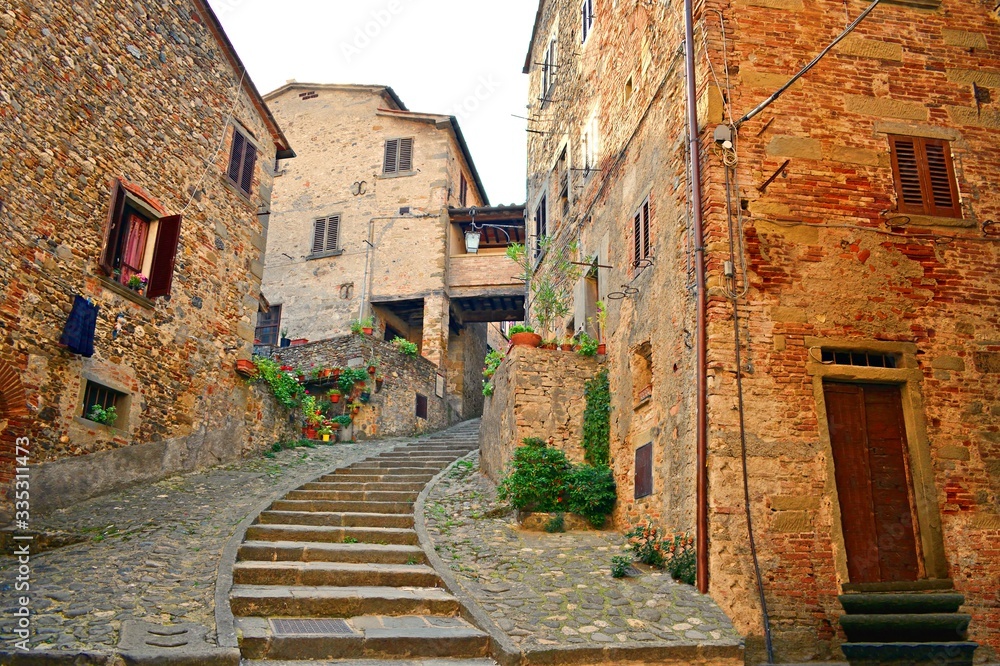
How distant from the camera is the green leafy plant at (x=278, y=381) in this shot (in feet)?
45.1

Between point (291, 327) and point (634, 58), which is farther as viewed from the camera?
point (291, 327)

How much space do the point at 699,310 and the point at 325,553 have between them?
4.73m

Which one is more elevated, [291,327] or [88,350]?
[291,327]

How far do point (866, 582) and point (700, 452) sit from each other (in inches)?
76.8

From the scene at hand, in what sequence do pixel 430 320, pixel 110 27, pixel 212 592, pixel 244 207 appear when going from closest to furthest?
pixel 212 592 → pixel 110 27 → pixel 244 207 → pixel 430 320

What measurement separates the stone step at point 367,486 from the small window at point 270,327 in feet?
39.4

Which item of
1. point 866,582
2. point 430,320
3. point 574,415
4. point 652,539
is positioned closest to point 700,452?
point 652,539

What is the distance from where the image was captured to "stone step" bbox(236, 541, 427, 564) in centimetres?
769

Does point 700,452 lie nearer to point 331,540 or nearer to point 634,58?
point 331,540

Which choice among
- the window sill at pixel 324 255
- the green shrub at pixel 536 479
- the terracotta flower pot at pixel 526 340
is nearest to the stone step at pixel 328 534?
the green shrub at pixel 536 479

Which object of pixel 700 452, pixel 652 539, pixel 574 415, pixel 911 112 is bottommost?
pixel 652 539

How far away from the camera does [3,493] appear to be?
7.89 m

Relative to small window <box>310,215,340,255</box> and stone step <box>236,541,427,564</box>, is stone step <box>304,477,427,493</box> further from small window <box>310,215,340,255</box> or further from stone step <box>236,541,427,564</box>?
small window <box>310,215,340,255</box>

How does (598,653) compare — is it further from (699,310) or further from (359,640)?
(699,310)
